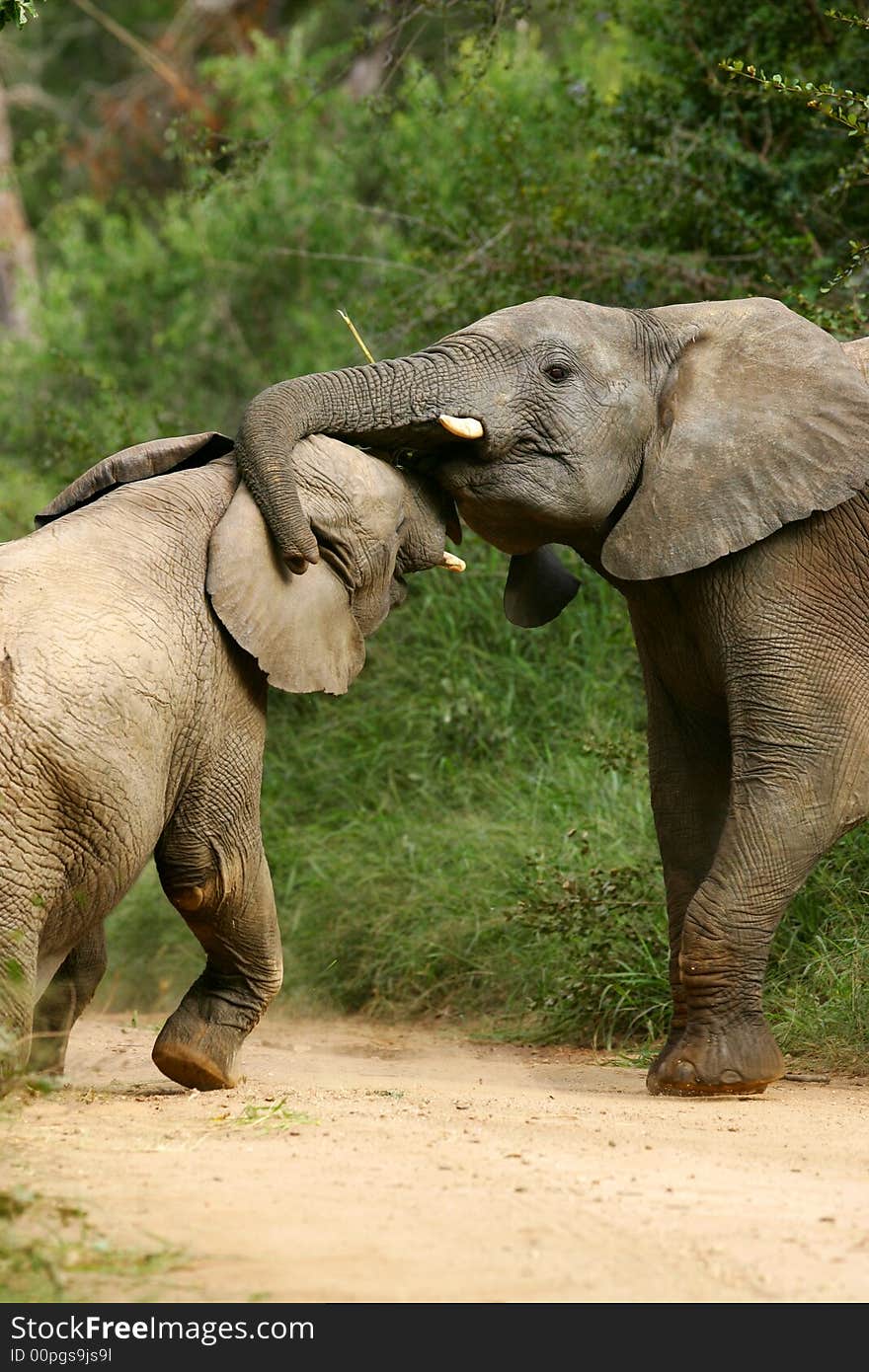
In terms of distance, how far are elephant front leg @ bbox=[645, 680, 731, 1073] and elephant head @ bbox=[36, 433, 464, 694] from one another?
90cm

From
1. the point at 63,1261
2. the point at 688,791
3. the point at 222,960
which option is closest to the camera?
the point at 63,1261

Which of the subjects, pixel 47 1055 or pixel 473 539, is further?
pixel 473 539

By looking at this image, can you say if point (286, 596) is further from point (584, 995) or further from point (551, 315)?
point (584, 995)

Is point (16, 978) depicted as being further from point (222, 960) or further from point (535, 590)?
point (535, 590)

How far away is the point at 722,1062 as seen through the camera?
5.37m

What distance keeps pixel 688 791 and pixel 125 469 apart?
2029mm

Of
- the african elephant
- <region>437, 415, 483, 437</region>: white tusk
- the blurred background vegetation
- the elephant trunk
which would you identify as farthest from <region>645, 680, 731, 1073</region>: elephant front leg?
the elephant trunk

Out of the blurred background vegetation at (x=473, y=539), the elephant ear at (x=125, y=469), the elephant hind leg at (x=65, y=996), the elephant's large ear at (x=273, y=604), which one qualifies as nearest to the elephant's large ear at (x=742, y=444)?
the blurred background vegetation at (x=473, y=539)

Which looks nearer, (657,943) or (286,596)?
(286,596)

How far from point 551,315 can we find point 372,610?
3.40 ft

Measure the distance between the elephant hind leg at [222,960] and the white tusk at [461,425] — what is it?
1282 mm

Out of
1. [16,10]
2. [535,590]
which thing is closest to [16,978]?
[535,590]

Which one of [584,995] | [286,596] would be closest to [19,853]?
[286,596]
